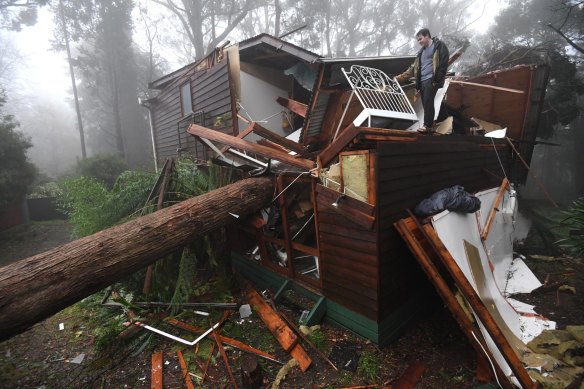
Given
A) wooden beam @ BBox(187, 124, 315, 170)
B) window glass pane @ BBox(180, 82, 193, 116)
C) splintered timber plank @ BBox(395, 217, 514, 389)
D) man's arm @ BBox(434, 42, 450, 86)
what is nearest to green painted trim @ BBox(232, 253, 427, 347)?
splintered timber plank @ BBox(395, 217, 514, 389)

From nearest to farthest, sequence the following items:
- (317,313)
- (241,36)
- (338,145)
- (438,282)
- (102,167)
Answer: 1. (438,282)
2. (338,145)
3. (317,313)
4. (102,167)
5. (241,36)

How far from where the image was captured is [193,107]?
878cm

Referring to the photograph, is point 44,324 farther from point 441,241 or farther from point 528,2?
point 528,2

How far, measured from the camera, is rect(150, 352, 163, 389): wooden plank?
10.7 feet

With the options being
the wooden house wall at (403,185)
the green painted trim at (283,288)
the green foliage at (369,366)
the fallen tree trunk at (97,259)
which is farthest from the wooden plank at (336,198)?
the green foliage at (369,366)

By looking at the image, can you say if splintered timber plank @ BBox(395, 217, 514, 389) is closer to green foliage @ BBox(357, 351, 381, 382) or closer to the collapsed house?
the collapsed house

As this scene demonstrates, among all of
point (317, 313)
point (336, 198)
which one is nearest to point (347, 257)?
point (336, 198)

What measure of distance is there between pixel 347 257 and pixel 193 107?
741 cm

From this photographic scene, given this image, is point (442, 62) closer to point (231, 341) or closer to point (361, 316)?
point (361, 316)

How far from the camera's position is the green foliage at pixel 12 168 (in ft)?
36.2

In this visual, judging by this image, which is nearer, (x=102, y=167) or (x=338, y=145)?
(x=338, y=145)

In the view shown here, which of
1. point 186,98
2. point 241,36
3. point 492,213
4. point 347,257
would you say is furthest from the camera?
point 241,36

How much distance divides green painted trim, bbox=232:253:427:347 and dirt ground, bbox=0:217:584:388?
0.13 meters

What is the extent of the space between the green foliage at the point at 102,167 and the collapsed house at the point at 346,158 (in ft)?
35.1
